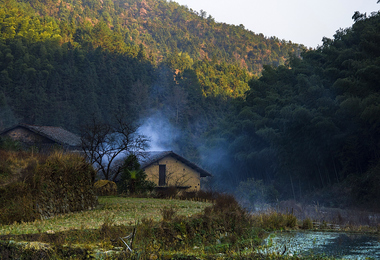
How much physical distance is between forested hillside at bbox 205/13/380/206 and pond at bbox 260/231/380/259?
15144 mm

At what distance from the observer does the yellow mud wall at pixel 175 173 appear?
45344 millimetres

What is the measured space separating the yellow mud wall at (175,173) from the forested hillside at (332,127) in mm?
8151

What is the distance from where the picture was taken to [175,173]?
153ft

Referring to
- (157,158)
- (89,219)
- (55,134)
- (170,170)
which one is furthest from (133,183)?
(55,134)

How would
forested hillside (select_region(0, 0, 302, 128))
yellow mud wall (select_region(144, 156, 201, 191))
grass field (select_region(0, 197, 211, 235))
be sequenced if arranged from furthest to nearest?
forested hillside (select_region(0, 0, 302, 128))
yellow mud wall (select_region(144, 156, 201, 191))
grass field (select_region(0, 197, 211, 235))

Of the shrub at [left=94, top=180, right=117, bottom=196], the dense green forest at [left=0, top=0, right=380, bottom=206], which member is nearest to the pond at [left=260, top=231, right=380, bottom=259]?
the shrub at [left=94, top=180, right=117, bottom=196]

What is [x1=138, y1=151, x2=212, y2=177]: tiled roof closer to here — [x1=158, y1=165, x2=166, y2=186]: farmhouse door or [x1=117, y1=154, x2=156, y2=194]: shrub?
[x1=158, y1=165, x2=166, y2=186]: farmhouse door

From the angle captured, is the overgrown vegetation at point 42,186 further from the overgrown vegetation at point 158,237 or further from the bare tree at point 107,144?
the bare tree at point 107,144

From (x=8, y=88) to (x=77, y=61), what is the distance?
19.8 m

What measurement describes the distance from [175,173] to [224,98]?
63.4 m

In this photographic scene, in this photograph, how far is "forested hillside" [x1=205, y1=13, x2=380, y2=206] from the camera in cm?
3388

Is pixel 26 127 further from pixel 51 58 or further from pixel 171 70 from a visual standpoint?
pixel 171 70

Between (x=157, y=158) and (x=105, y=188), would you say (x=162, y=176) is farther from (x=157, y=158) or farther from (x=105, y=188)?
(x=105, y=188)

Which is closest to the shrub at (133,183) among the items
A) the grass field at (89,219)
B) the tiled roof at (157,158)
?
the grass field at (89,219)
